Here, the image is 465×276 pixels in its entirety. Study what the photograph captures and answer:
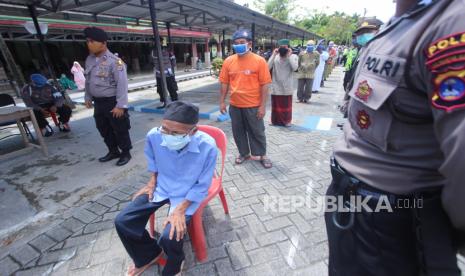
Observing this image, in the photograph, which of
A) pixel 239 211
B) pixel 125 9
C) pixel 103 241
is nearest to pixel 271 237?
pixel 239 211

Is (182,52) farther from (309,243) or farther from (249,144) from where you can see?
(309,243)

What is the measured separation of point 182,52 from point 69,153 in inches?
838

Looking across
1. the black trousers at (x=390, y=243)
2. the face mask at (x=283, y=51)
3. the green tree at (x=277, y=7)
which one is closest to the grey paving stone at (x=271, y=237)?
the black trousers at (x=390, y=243)

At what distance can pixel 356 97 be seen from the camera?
99 centimetres

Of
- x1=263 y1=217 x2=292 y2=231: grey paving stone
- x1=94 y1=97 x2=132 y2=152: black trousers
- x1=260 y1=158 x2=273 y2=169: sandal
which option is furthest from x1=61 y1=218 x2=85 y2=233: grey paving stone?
x1=260 y1=158 x2=273 y2=169: sandal

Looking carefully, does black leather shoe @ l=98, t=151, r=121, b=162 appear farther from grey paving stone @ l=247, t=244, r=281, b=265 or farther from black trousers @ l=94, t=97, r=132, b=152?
grey paving stone @ l=247, t=244, r=281, b=265

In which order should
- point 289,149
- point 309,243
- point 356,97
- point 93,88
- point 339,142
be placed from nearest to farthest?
point 356,97, point 339,142, point 309,243, point 93,88, point 289,149

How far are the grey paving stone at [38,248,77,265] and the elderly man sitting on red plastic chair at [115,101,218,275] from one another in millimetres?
650

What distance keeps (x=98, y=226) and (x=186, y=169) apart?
130 cm

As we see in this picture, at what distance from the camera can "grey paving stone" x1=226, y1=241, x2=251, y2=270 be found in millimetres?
1908

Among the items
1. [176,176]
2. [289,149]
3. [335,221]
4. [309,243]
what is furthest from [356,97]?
[289,149]

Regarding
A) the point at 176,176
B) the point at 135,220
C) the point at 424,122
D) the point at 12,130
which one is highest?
the point at 424,122

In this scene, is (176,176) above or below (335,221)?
below

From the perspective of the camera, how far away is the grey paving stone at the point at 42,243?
2.15 metres
